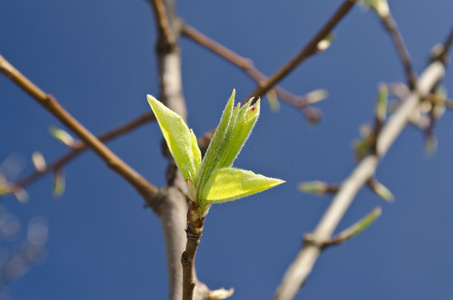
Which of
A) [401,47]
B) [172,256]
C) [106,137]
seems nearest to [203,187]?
[172,256]

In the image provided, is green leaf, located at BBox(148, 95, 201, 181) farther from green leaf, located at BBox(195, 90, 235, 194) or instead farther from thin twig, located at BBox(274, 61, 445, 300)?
thin twig, located at BBox(274, 61, 445, 300)

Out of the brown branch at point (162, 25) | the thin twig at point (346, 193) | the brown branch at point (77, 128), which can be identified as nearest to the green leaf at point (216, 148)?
the brown branch at point (77, 128)

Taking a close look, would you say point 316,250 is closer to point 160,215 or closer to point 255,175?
point 160,215

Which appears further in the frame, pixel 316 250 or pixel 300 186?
pixel 300 186

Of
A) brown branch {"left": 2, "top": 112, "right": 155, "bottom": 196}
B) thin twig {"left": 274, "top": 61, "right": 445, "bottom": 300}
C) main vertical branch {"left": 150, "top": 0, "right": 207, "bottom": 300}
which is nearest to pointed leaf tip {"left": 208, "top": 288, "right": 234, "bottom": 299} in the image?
main vertical branch {"left": 150, "top": 0, "right": 207, "bottom": 300}

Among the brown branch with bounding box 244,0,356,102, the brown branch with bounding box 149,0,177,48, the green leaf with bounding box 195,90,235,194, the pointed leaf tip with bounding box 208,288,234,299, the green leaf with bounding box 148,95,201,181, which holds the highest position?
the brown branch with bounding box 149,0,177,48

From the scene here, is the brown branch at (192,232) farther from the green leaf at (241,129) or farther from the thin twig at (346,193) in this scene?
the thin twig at (346,193)
